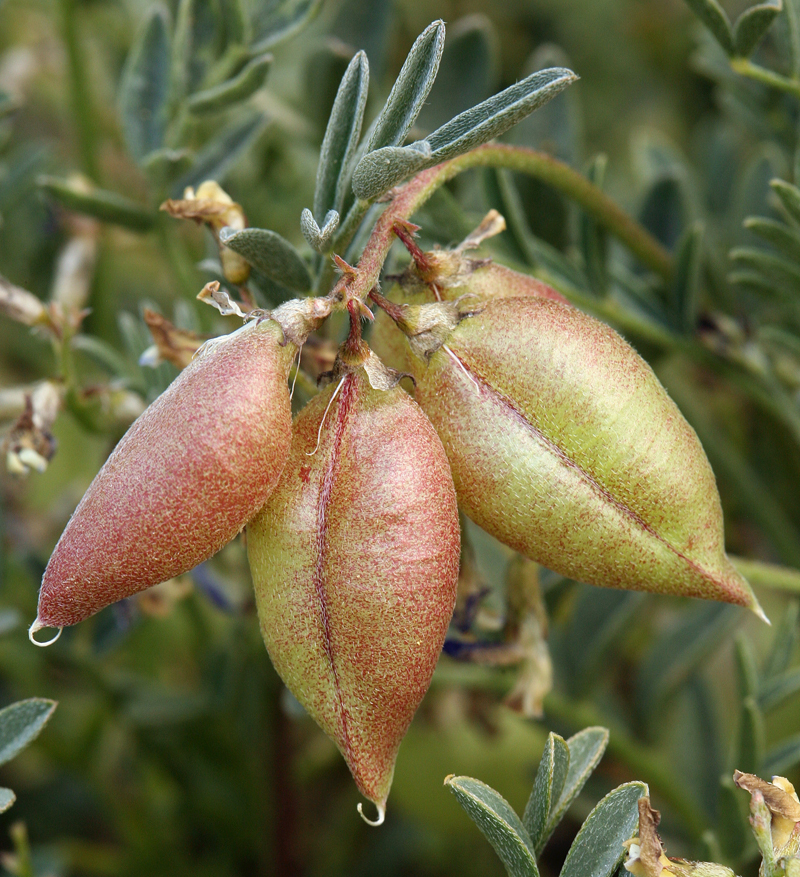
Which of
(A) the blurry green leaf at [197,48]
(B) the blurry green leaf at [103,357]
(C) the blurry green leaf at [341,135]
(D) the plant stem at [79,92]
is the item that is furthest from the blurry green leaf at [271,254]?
(D) the plant stem at [79,92]

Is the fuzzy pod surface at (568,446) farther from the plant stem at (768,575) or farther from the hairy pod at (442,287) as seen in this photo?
the plant stem at (768,575)

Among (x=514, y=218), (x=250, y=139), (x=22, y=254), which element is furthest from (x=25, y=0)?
(x=514, y=218)

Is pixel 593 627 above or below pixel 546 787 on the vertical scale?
below

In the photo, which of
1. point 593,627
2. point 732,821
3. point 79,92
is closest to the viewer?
point 732,821

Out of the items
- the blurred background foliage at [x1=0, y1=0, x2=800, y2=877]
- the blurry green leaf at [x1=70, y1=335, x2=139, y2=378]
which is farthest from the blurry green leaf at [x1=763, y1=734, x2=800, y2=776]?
the blurry green leaf at [x1=70, y1=335, x2=139, y2=378]

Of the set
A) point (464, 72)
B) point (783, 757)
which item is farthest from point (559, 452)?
point (464, 72)

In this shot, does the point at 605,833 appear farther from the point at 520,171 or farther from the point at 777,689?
the point at 520,171

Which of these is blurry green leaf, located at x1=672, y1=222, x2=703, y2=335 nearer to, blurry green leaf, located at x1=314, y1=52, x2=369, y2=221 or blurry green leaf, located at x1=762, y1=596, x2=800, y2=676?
blurry green leaf, located at x1=762, y1=596, x2=800, y2=676

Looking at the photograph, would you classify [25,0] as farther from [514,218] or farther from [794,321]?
[794,321]
